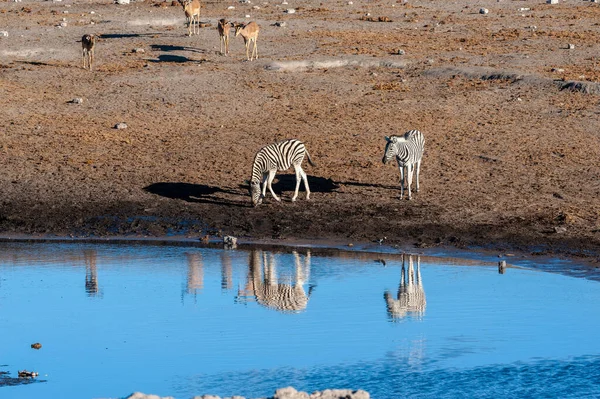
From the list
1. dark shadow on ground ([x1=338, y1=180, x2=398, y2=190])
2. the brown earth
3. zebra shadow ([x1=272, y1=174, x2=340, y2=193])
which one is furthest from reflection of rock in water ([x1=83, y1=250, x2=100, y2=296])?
dark shadow on ground ([x1=338, y1=180, x2=398, y2=190])

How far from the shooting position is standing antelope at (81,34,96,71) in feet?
92.5

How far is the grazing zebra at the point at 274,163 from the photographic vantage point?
18.6m

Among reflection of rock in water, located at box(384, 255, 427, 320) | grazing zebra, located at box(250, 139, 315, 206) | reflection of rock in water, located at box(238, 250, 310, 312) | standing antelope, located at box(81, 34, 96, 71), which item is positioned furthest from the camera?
standing antelope, located at box(81, 34, 96, 71)

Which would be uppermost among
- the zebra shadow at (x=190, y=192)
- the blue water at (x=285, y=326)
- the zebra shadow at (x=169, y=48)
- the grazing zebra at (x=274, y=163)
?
the zebra shadow at (x=169, y=48)

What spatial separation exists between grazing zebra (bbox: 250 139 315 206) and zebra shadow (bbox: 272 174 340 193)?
0.56 m

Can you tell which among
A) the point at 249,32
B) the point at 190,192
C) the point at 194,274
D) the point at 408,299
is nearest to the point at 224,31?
the point at 249,32

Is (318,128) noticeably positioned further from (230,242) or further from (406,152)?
(230,242)

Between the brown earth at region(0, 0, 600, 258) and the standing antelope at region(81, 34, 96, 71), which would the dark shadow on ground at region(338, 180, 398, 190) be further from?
the standing antelope at region(81, 34, 96, 71)

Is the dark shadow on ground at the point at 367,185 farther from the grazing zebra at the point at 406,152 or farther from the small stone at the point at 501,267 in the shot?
the small stone at the point at 501,267

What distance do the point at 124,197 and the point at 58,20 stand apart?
19.8 metres

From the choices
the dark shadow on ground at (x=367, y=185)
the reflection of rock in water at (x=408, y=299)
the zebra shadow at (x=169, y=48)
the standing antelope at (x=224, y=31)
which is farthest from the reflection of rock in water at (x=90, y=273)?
the zebra shadow at (x=169, y=48)

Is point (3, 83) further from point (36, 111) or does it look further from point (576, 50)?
point (576, 50)

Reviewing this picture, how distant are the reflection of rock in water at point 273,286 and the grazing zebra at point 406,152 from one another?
305 centimetres

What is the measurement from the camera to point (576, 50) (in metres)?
29.4
